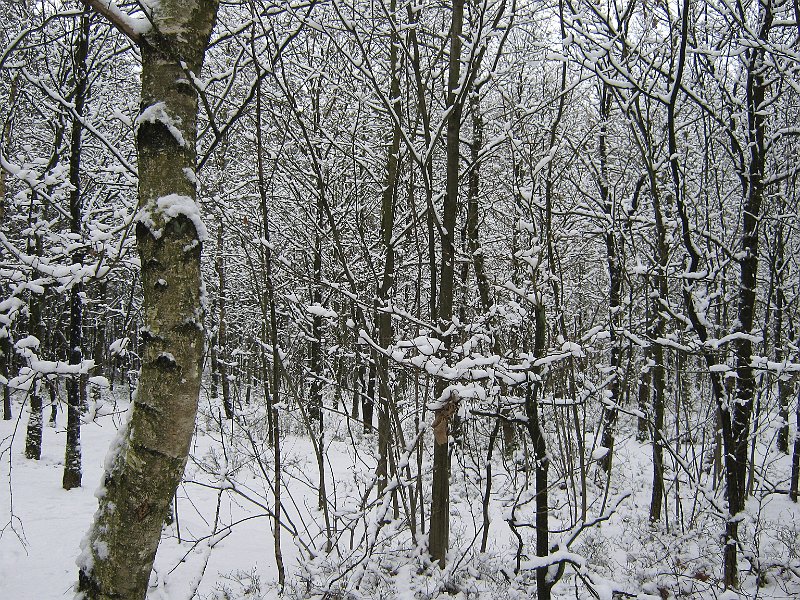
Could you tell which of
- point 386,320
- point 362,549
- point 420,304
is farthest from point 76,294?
point 362,549

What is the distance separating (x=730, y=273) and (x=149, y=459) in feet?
25.6

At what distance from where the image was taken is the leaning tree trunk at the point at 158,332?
4.40 ft

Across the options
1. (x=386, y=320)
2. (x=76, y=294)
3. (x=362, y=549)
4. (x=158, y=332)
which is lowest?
(x=362, y=549)

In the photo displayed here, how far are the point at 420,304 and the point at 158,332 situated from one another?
5066 mm

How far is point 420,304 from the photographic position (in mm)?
6340

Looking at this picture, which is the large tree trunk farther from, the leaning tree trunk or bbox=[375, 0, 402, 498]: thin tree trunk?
the leaning tree trunk

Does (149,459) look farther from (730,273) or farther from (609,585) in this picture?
(730,273)

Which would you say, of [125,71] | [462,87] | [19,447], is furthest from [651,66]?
[19,447]

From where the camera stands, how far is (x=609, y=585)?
2.35m

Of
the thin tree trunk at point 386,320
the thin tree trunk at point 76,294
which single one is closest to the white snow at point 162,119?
the thin tree trunk at point 386,320

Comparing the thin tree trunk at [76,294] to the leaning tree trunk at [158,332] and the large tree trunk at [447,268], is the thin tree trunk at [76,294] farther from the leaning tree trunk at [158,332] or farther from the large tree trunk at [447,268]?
the leaning tree trunk at [158,332]

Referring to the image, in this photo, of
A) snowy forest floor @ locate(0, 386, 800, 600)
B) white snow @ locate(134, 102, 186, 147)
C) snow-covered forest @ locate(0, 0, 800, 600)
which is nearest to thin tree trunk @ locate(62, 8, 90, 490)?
snow-covered forest @ locate(0, 0, 800, 600)

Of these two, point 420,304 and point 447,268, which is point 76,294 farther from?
point 447,268

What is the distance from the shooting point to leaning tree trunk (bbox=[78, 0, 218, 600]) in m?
1.34
